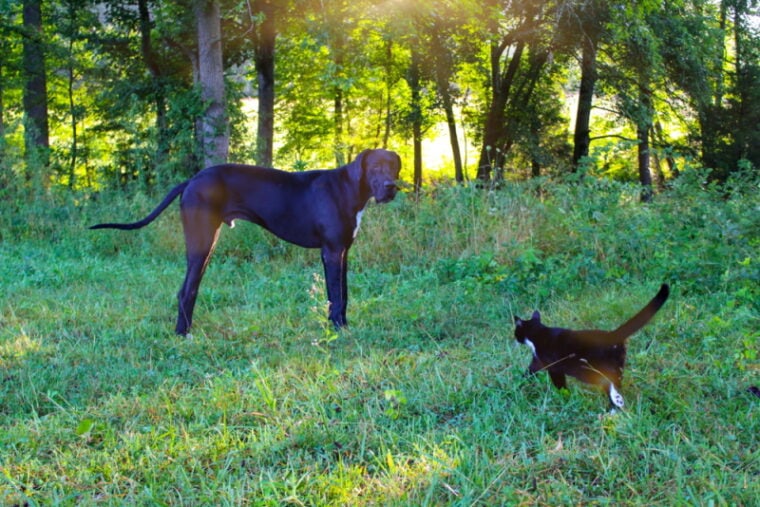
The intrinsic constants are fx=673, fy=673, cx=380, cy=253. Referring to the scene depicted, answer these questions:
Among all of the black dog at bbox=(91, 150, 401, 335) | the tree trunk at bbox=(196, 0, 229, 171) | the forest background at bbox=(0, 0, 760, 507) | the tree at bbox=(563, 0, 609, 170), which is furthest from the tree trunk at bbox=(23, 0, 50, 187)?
the tree at bbox=(563, 0, 609, 170)

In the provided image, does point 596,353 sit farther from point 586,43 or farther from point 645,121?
point 645,121

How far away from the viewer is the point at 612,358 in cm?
321

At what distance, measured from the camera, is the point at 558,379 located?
3.46 meters

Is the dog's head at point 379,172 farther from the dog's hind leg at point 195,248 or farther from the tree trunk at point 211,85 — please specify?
the tree trunk at point 211,85

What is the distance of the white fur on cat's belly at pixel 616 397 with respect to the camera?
10.5 feet

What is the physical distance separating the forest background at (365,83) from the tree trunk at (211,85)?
27 mm

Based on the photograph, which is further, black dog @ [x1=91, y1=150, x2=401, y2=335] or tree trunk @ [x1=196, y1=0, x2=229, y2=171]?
tree trunk @ [x1=196, y1=0, x2=229, y2=171]

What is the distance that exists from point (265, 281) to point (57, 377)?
3.09 metres

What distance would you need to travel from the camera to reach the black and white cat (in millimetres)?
3164

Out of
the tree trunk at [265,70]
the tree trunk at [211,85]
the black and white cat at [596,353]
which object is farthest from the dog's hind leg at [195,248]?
the tree trunk at [265,70]

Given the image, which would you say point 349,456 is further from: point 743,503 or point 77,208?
point 77,208

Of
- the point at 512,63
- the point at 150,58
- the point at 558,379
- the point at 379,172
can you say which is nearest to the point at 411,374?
the point at 558,379

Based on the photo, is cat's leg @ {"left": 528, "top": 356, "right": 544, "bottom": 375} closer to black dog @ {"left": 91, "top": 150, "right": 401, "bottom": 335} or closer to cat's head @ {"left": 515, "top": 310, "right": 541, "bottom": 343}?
cat's head @ {"left": 515, "top": 310, "right": 541, "bottom": 343}

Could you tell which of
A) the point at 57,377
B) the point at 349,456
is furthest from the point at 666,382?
the point at 57,377
